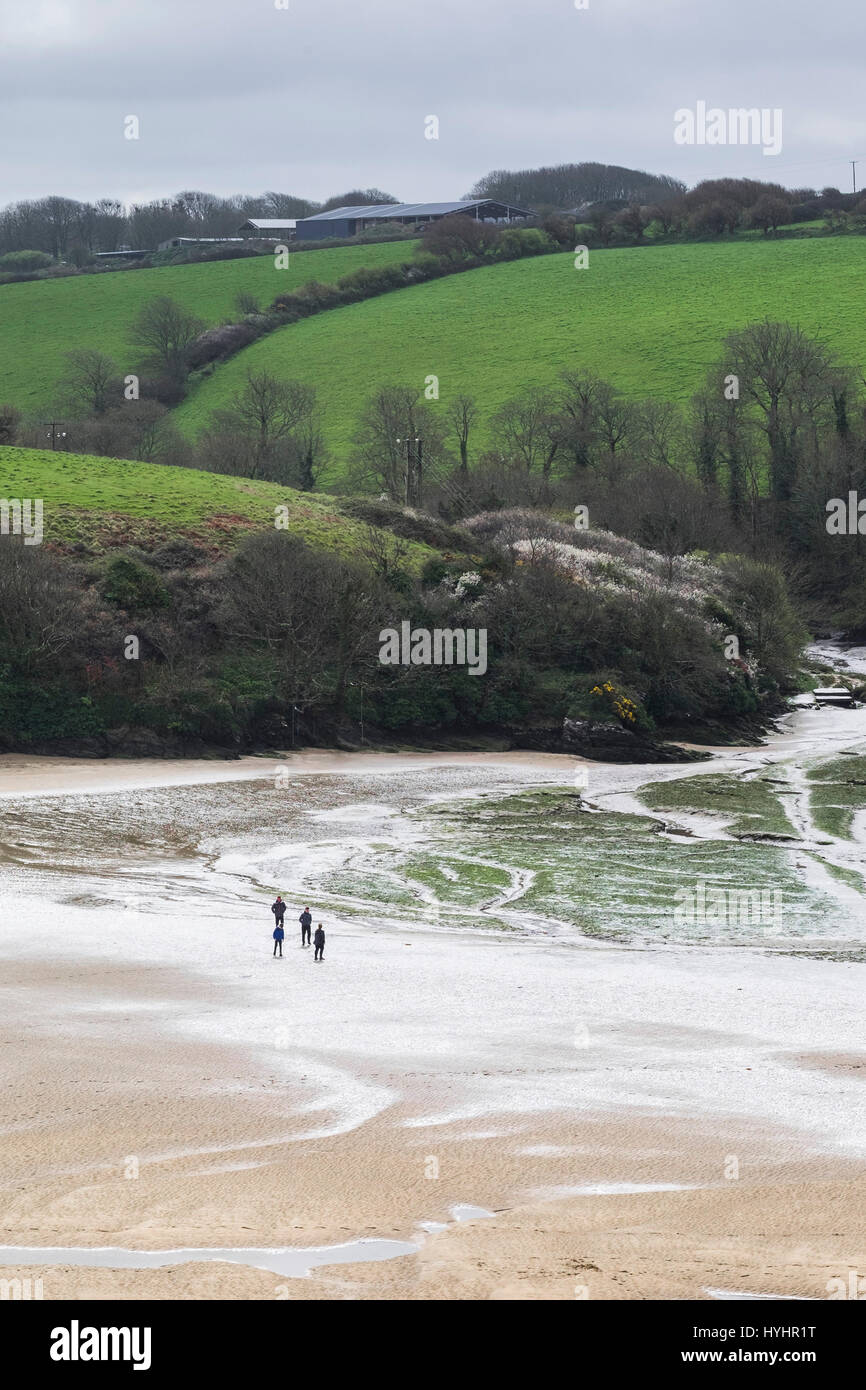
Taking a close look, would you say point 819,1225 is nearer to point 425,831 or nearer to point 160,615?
point 425,831

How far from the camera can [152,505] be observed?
66312 millimetres

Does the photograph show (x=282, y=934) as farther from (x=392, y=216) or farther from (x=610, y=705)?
(x=392, y=216)

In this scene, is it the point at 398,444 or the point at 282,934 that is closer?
the point at 282,934

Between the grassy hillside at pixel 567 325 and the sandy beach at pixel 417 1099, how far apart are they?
78.4m

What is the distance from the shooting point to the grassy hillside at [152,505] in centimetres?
6234

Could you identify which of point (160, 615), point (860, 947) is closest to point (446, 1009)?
point (860, 947)

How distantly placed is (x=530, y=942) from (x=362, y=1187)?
1284cm

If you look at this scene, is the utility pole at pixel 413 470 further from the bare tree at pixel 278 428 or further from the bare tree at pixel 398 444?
the bare tree at pixel 278 428

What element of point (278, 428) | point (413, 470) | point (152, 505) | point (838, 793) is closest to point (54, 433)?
point (278, 428)

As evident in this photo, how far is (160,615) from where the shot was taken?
5569cm

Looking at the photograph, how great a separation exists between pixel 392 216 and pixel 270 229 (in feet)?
69.7

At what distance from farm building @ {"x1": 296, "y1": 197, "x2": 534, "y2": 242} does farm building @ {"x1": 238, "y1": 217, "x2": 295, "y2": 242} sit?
20.4ft

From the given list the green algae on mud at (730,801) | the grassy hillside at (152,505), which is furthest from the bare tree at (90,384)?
the green algae on mud at (730,801)

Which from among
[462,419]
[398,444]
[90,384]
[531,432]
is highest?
[90,384]
